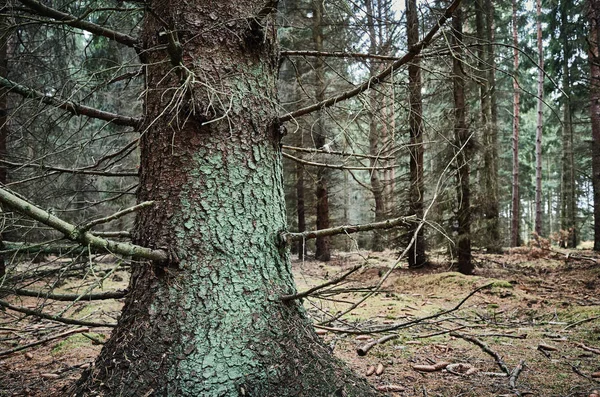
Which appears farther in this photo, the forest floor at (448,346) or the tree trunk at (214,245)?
the forest floor at (448,346)

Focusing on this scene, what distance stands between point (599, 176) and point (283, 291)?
11.8m

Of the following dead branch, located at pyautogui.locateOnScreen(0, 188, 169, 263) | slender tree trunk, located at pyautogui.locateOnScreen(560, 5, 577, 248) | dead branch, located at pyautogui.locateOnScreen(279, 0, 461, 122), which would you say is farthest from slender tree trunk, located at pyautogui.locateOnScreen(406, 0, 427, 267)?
slender tree trunk, located at pyautogui.locateOnScreen(560, 5, 577, 248)

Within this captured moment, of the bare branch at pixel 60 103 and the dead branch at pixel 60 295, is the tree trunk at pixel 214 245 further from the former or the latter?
the bare branch at pixel 60 103

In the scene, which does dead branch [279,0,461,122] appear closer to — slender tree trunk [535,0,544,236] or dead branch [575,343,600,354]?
dead branch [575,343,600,354]

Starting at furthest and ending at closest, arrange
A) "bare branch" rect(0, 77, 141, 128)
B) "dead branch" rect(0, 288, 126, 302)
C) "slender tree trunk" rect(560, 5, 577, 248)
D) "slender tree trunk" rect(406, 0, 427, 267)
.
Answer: "slender tree trunk" rect(560, 5, 577, 248) < "slender tree trunk" rect(406, 0, 427, 267) < "bare branch" rect(0, 77, 141, 128) < "dead branch" rect(0, 288, 126, 302)

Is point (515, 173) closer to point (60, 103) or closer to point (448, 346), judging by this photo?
point (448, 346)

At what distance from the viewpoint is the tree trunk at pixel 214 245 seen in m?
1.87

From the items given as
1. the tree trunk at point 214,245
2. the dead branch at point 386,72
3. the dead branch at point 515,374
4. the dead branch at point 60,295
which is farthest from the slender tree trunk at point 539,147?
the dead branch at point 60,295

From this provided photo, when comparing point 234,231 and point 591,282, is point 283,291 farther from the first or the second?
point 591,282

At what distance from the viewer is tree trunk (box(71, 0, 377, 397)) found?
1873mm

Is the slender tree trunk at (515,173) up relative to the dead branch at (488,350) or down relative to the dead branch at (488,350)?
up

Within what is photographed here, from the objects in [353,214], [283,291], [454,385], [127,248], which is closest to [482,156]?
[454,385]

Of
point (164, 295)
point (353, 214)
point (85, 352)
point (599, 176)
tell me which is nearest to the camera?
point (164, 295)

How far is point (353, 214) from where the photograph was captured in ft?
109
